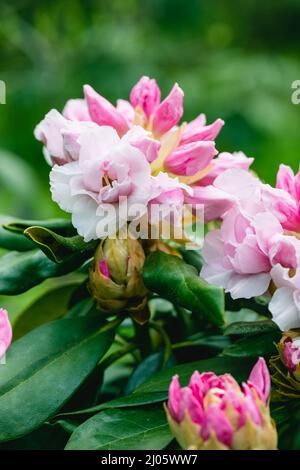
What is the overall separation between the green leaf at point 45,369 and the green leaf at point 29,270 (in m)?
0.05

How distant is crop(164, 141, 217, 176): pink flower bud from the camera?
80 centimetres

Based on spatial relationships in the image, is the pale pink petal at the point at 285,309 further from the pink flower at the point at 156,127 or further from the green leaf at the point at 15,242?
the green leaf at the point at 15,242

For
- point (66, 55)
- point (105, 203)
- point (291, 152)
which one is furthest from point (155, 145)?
point (66, 55)

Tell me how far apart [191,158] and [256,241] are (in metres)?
0.11

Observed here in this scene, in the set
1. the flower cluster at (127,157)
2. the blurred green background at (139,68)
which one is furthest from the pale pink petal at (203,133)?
the blurred green background at (139,68)

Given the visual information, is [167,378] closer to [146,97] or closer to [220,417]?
[220,417]

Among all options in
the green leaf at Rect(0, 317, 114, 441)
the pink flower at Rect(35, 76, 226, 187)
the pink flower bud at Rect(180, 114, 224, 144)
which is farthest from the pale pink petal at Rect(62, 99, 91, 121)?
the green leaf at Rect(0, 317, 114, 441)

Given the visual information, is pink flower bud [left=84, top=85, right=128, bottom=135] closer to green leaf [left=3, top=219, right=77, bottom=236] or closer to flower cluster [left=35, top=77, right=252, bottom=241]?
flower cluster [left=35, top=77, right=252, bottom=241]

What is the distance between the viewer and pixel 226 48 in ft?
13.3

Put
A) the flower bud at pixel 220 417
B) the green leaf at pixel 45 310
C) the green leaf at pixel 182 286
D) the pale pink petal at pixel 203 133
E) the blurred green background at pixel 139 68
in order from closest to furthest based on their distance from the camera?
the flower bud at pixel 220 417 → the green leaf at pixel 182 286 → the pale pink petal at pixel 203 133 → the green leaf at pixel 45 310 → the blurred green background at pixel 139 68

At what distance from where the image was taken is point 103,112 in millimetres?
832

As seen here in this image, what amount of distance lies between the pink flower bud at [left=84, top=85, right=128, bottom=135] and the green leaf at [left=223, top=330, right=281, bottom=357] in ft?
0.81

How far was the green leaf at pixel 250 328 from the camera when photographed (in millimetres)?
792

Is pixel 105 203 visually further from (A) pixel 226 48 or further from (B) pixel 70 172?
(A) pixel 226 48
